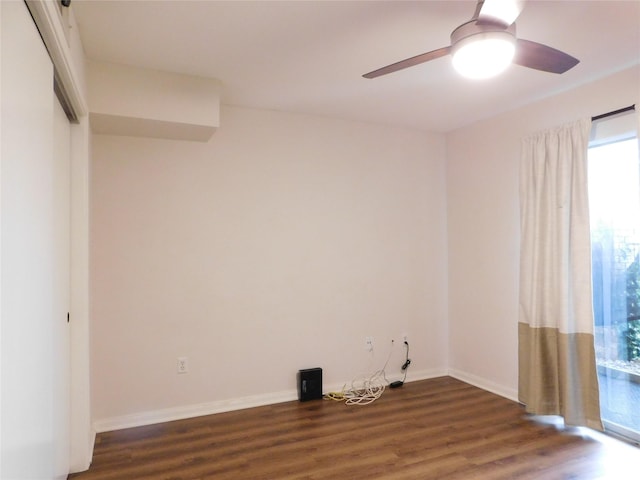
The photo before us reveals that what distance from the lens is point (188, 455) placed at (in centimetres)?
256

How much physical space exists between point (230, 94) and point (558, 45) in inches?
85.4

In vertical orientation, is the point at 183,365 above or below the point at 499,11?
below

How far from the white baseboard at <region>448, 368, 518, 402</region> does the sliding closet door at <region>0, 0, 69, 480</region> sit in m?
3.26

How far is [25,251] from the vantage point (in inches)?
51.5

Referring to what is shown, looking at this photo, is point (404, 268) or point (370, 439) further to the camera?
point (404, 268)

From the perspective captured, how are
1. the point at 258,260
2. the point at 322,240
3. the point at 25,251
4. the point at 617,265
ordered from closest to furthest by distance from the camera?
the point at 25,251 < the point at 617,265 < the point at 258,260 < the point at 322,240

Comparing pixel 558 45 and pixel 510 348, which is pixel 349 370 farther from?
pixel 558 45

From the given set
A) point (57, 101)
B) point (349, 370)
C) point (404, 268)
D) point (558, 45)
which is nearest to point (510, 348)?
point (404, 268)

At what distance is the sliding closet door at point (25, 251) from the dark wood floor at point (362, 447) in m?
0.88

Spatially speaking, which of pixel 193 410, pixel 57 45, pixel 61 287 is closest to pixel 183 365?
pixel 193 410

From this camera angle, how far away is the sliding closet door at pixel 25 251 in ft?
3.66

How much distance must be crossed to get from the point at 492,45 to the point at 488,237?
2.31m

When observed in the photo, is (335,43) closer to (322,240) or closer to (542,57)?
(542,57)

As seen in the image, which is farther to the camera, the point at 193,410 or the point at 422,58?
the point at 193,410
